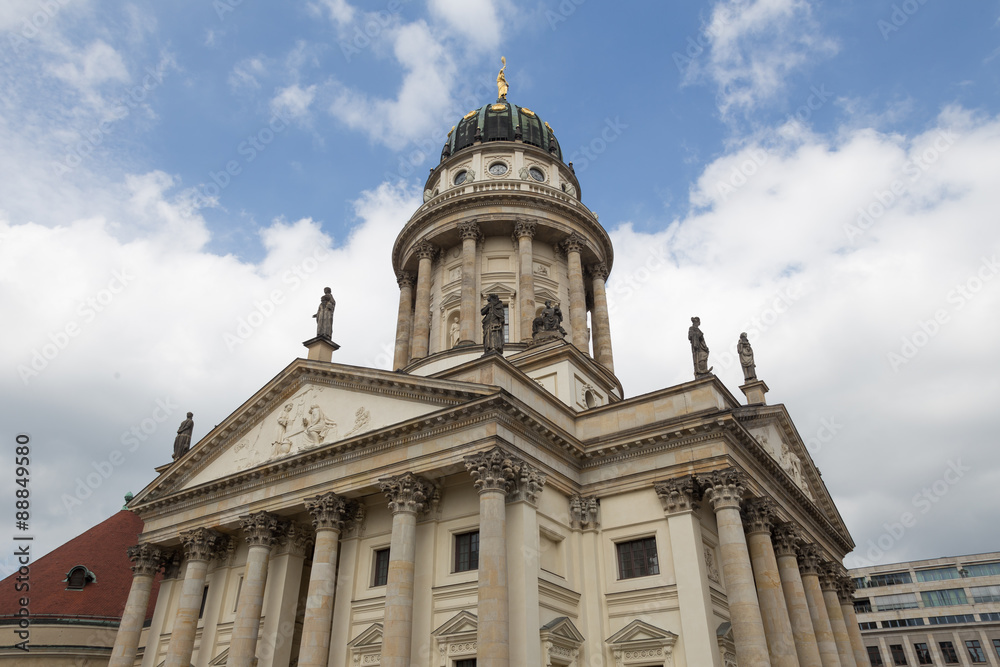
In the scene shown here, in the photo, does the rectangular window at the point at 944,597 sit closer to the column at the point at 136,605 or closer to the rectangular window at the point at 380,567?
the rectangular window at the point at 380,567

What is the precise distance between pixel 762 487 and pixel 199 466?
22416 millimetres

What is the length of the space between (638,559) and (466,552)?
5.77m

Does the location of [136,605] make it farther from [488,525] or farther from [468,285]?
[468,285]

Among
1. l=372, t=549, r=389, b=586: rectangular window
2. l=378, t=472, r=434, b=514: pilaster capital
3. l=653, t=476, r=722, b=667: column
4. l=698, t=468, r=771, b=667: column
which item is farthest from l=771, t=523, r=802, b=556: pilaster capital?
l=372, t=549, r=389, b=586: rectangular window

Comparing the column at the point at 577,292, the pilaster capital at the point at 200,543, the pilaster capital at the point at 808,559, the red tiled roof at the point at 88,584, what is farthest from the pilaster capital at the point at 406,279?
the pilaster capital at the point at 808,559

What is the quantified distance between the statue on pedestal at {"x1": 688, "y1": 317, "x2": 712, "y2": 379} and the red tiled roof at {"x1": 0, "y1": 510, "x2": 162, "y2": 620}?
2914 centimetres

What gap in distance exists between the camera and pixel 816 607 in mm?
30766

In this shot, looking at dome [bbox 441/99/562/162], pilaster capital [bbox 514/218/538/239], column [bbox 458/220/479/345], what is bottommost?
column [bbox 458/220/479/345]

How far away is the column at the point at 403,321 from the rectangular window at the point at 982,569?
64.7 metres

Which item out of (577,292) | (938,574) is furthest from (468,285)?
(938,574)

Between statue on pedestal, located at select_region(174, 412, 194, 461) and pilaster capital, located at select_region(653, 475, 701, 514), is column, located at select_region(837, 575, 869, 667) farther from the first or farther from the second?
statue on pedestal, located at select_region(174, 412, 194, 461)

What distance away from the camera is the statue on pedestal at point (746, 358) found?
35.5m

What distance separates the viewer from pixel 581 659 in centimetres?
2358

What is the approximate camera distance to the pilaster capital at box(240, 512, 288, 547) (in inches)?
1078
